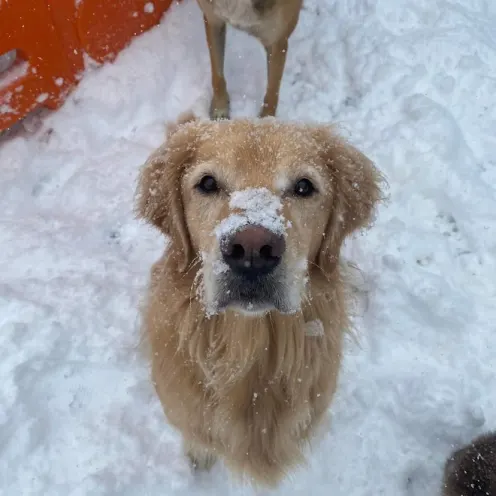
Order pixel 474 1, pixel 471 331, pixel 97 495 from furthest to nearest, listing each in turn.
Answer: pixel 474 1
pixel 471 331
pixel 97 495

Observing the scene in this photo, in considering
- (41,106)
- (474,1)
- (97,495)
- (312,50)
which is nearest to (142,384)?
(97,495)

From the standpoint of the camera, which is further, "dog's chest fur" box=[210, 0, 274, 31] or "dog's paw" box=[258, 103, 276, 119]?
"dog's paw" box=[258, 103, 276, 119]

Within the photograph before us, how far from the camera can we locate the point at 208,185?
2166mm

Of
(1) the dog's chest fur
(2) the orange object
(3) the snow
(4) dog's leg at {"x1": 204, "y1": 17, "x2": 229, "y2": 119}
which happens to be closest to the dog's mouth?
(3) the snow

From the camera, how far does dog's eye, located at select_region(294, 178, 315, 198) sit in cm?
213

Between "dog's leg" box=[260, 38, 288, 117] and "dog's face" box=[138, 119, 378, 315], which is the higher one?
"dog's face" box=[138, 119, 378, 315]

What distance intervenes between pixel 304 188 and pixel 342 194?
10.5 inches

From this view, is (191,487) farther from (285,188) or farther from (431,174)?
(431,174)

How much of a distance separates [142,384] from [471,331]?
83.8 inches

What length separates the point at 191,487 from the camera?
2.92 metres

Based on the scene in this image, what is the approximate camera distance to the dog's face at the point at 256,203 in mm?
1837

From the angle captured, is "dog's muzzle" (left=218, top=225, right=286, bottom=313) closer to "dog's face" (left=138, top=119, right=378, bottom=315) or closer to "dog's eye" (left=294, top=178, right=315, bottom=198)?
"dog's face" (left=138, top=119, right=378, bottom=315)

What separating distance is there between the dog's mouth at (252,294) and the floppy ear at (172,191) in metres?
0.42

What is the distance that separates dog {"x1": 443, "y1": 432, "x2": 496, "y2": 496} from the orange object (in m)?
3.82
